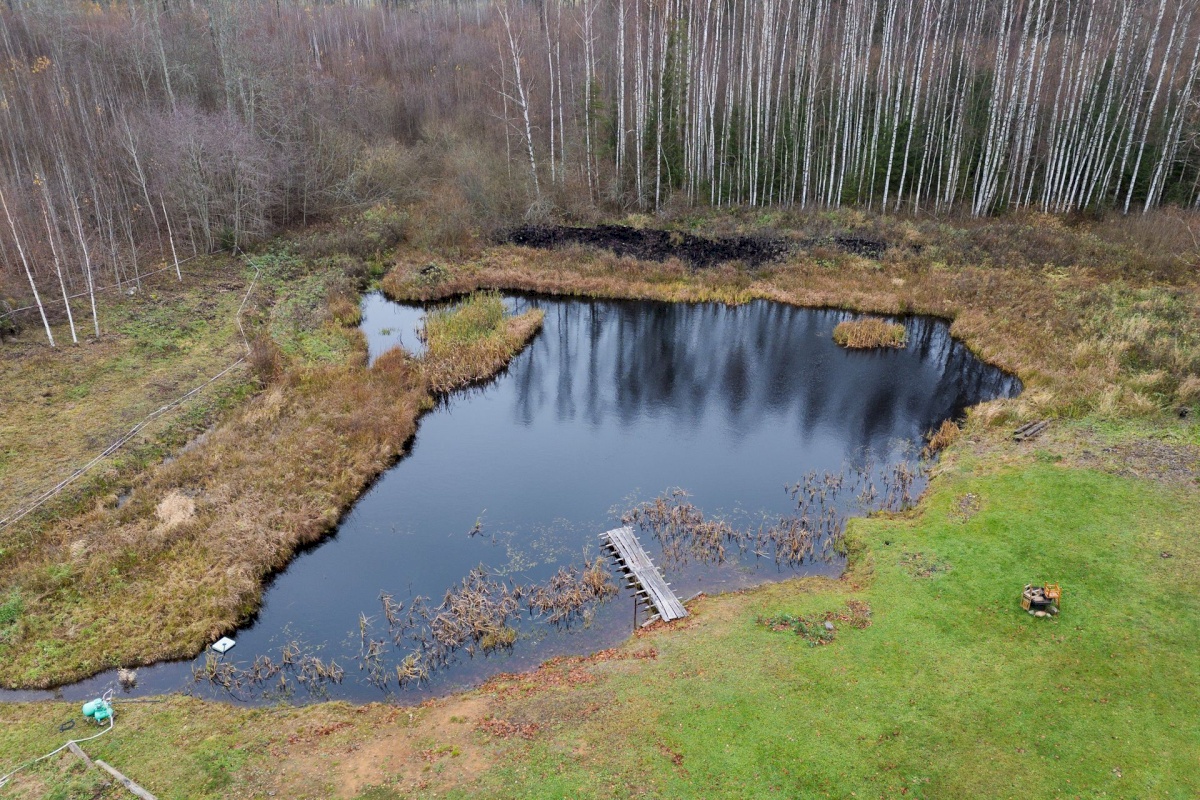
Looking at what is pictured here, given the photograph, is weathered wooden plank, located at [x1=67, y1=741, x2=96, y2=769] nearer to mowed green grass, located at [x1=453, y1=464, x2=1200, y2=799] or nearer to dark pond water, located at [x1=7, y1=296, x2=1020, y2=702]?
dark pond water, located at [x1=7, y1=296, x2=1020, y2=702]

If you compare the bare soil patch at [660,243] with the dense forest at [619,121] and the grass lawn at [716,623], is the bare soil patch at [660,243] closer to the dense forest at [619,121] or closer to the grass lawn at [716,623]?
the dense forest at [619,121]

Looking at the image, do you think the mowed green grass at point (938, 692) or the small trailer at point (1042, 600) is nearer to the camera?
the mowed green grass at point (938, 692)

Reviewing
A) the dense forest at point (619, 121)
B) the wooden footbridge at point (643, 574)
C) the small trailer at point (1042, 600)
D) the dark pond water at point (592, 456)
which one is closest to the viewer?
the small trailer at point (1042, 600)

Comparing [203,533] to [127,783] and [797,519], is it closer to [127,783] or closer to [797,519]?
[127,783]

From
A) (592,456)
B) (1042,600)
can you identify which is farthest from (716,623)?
(592,456)

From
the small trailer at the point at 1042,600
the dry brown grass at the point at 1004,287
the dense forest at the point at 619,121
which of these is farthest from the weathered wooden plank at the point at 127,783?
the dense forest at the point at 619,121

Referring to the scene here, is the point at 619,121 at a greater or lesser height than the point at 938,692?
greater
